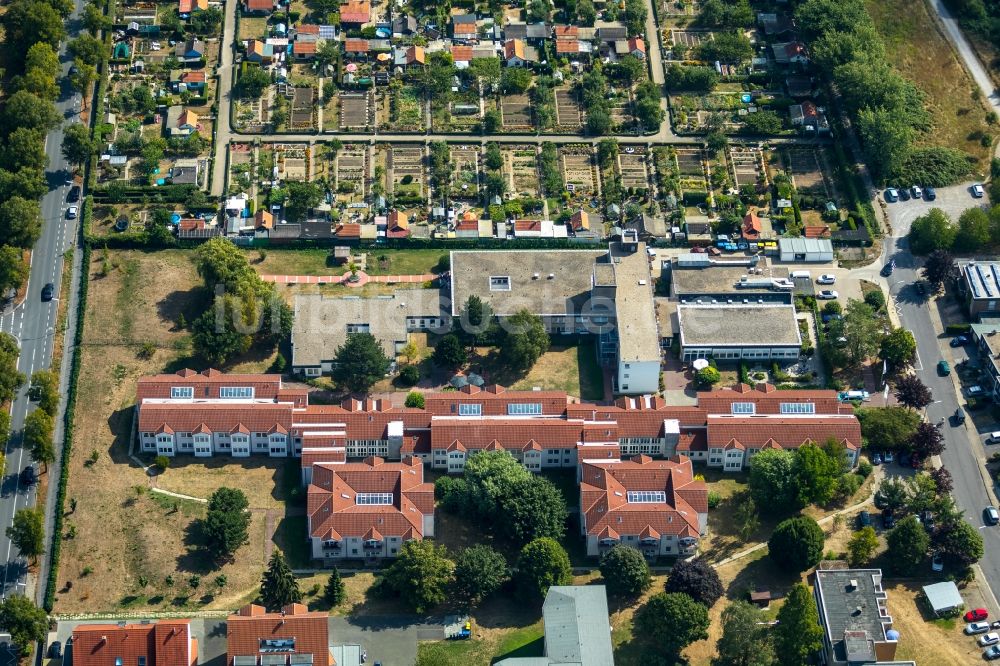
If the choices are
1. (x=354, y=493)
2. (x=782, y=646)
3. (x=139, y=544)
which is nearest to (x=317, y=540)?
(x=354, y=493)

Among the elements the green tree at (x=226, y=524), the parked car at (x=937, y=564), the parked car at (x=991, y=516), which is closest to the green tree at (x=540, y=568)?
the green tree at (x=226, y=524)

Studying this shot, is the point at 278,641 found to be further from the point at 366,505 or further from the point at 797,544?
the point at 797,544

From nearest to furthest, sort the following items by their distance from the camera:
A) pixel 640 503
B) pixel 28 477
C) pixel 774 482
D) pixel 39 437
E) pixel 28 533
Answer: pixel 28 533, pixel 640 503, pixel 774 482, pixel 39 437, pixel 28 477

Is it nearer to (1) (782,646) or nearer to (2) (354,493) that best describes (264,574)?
(2) (354,493)

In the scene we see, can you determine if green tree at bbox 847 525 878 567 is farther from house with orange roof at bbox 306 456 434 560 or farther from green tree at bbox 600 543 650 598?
house with orange roof at bbox 306 456 434 560

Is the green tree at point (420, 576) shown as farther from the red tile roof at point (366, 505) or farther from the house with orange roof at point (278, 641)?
the house with orange roof at point (278, 641)

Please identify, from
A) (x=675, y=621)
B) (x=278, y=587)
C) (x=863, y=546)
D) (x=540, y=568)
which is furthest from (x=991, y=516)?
(x=278, y=587)
